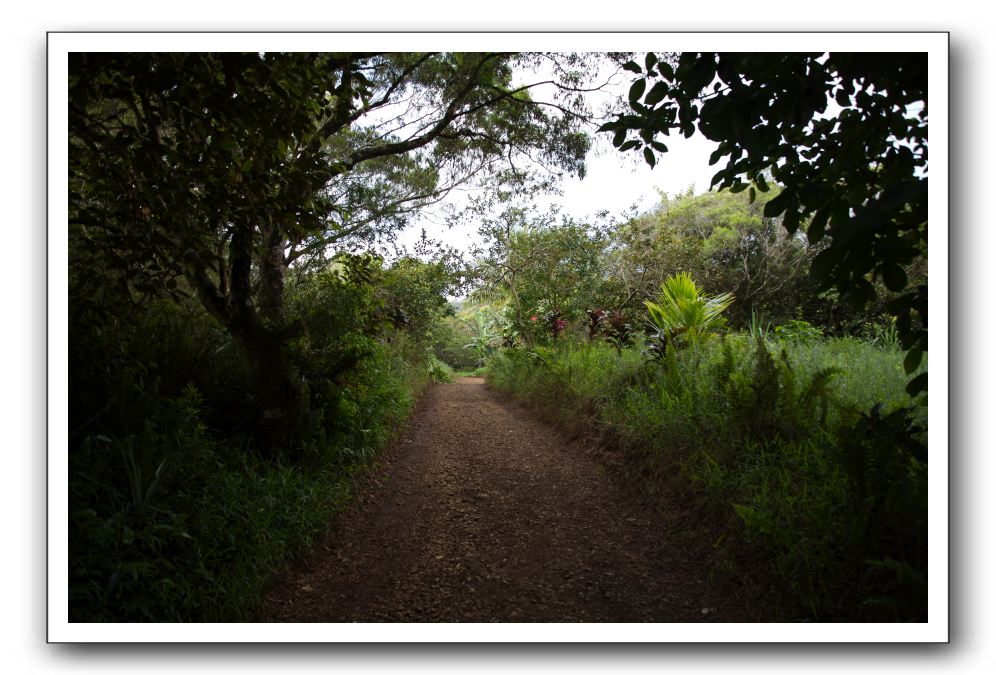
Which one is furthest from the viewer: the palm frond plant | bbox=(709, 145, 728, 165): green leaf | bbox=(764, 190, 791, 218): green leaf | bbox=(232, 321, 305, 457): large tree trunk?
the palm frond plant

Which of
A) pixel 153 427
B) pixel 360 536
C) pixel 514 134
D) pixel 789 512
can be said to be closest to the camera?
pixel 789 512

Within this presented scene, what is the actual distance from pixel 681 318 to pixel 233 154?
477cm

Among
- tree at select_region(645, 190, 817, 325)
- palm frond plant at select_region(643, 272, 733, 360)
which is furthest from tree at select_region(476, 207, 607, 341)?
palm frond plant at select_region(643, 272, 733, 360)

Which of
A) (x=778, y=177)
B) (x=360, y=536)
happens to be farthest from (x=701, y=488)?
(x=360, y=536)

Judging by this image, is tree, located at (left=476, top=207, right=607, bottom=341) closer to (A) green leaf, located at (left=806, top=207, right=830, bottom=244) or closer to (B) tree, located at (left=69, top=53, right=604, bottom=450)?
(B) tree, located at (left=69, top=53, right=604, bottom=450)

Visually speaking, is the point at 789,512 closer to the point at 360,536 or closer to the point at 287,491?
the point at 360,536

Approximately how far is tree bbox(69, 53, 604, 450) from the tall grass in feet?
8.20

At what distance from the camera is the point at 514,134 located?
5281mm

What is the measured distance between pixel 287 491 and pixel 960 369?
11.5 ft

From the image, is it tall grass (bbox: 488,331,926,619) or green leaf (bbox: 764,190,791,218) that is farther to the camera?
tall grass (bbox: 488,331,926,619)

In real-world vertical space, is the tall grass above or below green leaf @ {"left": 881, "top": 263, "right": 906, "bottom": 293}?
below

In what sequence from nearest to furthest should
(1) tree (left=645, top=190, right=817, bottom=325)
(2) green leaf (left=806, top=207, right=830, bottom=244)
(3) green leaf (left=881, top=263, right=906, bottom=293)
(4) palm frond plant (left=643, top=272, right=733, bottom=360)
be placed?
1. (3) green leaf (left=881, top=263, right=906, bottom=293)
2. (2) green leaf (left=806, top=207, right=830, bottom=244)
3. (4) palm frond plant (left=643, top=272, right=733, bottom=360)
4. (1) tree (left=645, top=190, right=817, bottom=325)

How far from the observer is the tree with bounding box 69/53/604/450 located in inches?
74.4

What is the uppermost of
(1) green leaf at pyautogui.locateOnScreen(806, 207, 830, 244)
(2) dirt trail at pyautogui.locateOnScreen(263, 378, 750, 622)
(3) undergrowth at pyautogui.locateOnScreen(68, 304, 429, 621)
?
(1) green leaf at pyautogui.locateOnScreen(806, 207, 830, 244)
